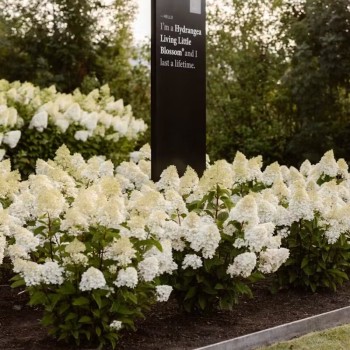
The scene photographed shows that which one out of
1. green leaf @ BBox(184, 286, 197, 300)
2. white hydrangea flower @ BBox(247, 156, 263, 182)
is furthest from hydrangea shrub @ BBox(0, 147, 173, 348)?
white hydrangea flower @ BBox(247, 156, 263, 182)

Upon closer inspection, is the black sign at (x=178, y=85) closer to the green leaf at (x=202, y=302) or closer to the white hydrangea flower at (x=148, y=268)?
the green leaf at (x=202, y=302)

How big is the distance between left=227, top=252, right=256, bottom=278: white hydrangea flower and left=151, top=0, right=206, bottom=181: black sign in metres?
2.35

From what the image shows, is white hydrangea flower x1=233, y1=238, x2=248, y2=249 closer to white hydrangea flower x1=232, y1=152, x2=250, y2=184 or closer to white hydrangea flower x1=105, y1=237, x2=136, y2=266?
white hydrangea flower x1=105, y1=237, x2=136, y2=266

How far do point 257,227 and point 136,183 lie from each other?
220cm

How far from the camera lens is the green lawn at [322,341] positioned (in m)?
4.85

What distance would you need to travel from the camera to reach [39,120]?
9.88 meters

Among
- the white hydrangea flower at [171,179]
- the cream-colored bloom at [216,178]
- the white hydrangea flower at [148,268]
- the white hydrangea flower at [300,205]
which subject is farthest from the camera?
the white hydrangea flower at [171,179]

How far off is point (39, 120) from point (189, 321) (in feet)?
17.4

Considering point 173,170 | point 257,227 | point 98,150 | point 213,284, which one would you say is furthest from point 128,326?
point 98,150

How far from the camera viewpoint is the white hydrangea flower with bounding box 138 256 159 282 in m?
4.41

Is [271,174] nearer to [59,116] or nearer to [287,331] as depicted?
[287,331]

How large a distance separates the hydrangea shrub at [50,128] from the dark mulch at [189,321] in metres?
3.89

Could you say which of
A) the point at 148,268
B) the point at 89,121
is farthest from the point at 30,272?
the point at 89,121

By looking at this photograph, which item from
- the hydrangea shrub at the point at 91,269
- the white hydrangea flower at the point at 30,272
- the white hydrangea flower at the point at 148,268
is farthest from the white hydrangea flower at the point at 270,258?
the white hydrangea flower at the point at 30,272
